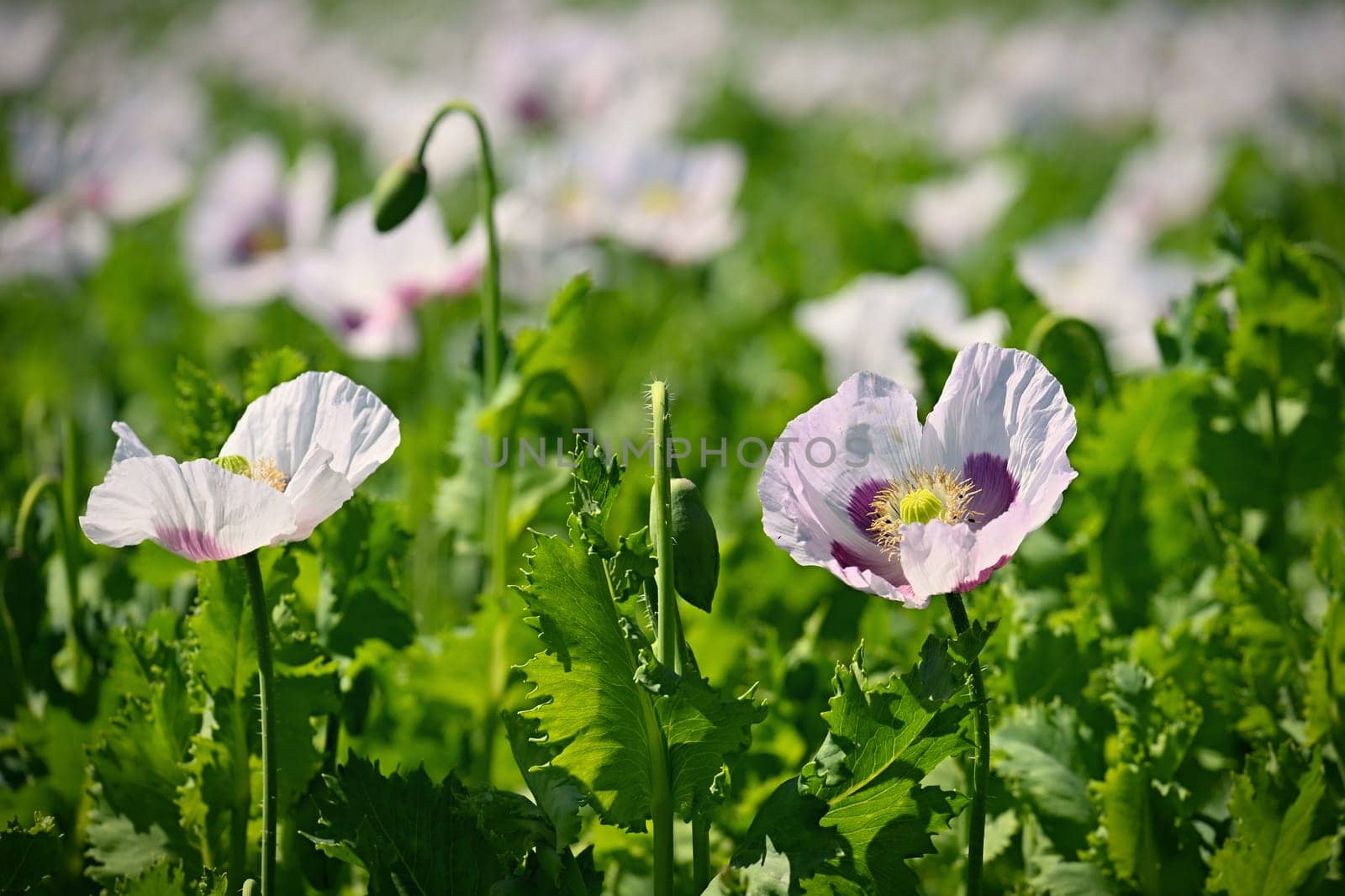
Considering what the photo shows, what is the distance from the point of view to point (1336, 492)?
203cm

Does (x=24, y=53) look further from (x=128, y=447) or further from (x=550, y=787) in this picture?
(x=550, y=787)

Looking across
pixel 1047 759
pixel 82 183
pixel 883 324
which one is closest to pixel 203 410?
pixel 1047 759

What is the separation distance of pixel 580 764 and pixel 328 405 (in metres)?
0.40

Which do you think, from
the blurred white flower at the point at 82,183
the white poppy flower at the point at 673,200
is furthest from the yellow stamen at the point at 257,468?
the white poppy flower at the point at 673,200

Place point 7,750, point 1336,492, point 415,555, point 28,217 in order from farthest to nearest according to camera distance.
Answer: point 28,217 → point 415,555 → point 1336,492 → point 7,750

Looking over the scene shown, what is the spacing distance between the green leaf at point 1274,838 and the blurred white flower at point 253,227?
215cm

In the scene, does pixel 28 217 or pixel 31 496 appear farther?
pixel 28 217

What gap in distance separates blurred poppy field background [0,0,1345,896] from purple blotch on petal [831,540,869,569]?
8cm

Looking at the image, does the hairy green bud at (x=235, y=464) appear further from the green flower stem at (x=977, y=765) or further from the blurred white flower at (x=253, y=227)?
the blurred white flower at (x=253, y=227)

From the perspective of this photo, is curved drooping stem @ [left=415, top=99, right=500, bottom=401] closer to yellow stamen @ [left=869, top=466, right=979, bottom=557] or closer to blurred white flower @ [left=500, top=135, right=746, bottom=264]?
yellow stamen @ [left=869, top=466, right=979, bottom=557]

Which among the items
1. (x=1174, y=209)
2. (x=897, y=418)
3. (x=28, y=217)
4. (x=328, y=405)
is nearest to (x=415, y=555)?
(x=28, y=217)

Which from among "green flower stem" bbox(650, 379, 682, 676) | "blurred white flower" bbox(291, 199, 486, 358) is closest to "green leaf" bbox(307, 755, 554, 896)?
"green flower stem" bbox(650, 379, 682, 676)

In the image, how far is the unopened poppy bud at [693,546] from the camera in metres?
1.10

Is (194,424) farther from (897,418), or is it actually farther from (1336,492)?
(1336,492)
